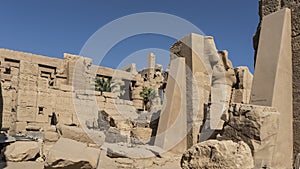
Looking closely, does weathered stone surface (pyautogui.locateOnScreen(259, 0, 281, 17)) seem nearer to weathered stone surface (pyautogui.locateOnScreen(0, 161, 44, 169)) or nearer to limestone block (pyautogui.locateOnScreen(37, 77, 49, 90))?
weathered stone surface (pyautogui.locateOnScreen(0, 161, 44, 169))

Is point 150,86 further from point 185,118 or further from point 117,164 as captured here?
point 117,164

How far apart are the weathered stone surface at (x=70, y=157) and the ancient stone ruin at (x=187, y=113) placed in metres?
0.02

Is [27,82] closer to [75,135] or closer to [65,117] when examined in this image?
[65,117]

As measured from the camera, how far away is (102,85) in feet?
76.7

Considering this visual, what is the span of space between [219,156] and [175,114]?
5.52 metres

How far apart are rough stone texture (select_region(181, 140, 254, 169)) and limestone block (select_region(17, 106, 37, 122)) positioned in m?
12.6

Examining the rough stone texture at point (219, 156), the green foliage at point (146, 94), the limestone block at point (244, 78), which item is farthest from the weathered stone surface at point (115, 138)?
the green foliage at point (146, 94)

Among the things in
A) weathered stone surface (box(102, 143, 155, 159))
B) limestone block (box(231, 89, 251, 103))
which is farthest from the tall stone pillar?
weathered stone surface (box(102, 143, 155, 159))

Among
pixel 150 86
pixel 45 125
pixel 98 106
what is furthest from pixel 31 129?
pixel 150 86

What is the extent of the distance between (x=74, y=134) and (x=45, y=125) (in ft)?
27.1

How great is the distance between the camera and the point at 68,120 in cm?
1528

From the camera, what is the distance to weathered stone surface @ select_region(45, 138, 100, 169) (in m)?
4.53

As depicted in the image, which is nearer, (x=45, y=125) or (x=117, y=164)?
(x=117, y=164)

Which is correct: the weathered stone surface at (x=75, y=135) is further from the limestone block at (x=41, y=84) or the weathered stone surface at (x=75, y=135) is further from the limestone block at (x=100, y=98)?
the limestone block at (x=100, y=98)
